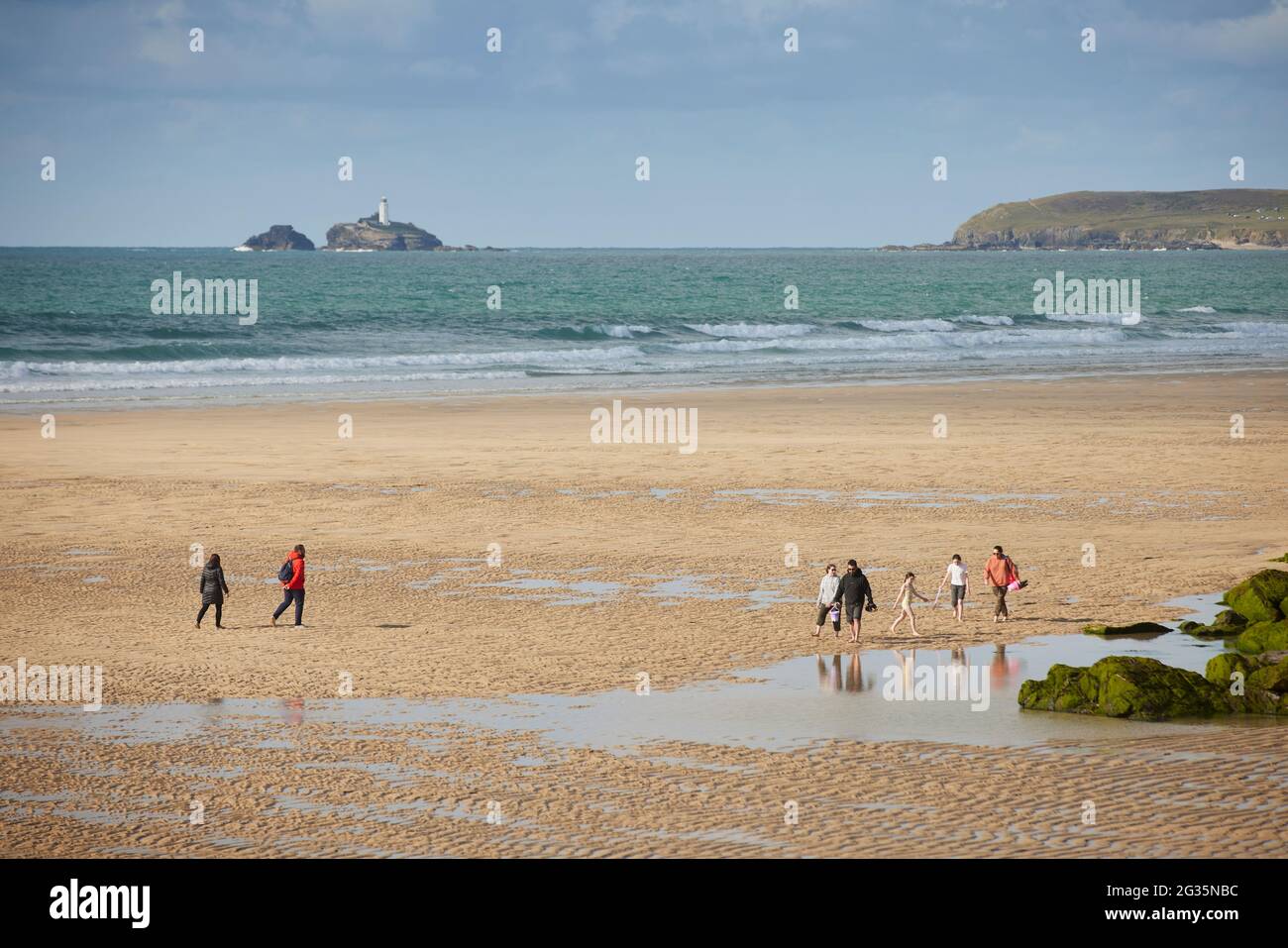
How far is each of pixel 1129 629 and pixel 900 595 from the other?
2.86 m

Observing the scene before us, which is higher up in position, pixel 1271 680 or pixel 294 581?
pixel 294 581

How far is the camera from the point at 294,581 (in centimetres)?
1902

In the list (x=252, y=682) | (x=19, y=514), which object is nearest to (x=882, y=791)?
(x=252, y=682)

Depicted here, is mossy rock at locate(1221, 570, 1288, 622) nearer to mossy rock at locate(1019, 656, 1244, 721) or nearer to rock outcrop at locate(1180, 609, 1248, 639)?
rock outcrop at locate(1180, 609, 1248, 639)

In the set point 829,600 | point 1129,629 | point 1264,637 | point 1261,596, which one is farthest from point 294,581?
point 1261,596

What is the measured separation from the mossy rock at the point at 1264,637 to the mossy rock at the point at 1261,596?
611mm

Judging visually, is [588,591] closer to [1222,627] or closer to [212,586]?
[212,586]

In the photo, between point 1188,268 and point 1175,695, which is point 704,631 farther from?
point 1188,268

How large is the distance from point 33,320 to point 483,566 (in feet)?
176

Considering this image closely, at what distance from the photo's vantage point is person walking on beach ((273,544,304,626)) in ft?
62.2

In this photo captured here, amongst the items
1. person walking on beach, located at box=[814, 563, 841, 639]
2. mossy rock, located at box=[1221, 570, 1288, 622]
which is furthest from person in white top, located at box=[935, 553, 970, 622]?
mossy rock, located at box=[1221, 570, 1288, 622]

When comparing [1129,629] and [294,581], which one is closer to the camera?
[1129,629]

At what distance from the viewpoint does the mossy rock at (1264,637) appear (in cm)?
1750

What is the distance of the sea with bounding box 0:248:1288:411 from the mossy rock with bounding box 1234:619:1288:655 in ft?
106
